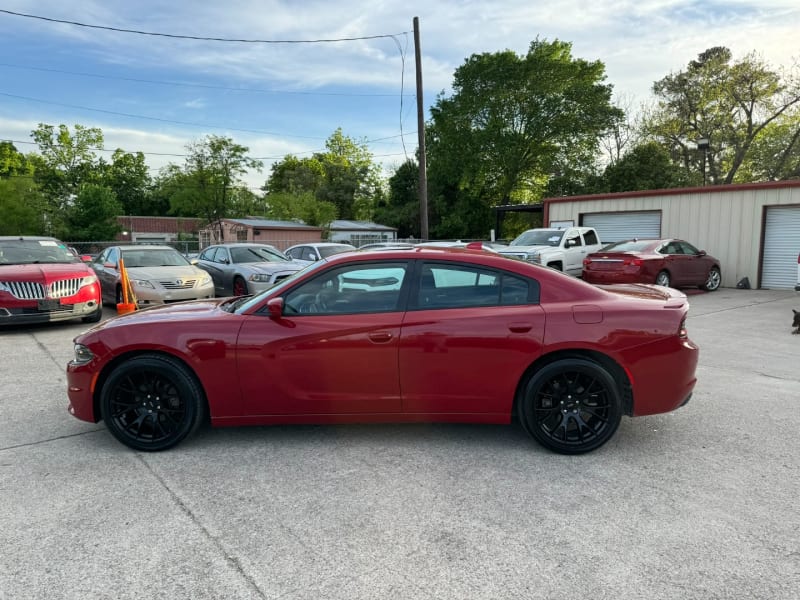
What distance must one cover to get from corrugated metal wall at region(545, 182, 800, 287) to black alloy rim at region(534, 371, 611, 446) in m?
14.9

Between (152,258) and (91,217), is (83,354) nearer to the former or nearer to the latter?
(152,258)

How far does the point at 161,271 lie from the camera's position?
34.8ft

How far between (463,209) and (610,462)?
125ft

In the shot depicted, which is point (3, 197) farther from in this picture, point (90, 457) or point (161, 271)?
point (90, 457)

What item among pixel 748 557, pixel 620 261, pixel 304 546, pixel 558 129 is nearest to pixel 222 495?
pixel 304 546

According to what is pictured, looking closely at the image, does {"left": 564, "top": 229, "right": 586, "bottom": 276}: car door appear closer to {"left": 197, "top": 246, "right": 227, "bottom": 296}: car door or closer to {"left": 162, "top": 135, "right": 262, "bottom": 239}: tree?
{"left": 197, "top": 246, "right": 227, "bottom": 296}: car door

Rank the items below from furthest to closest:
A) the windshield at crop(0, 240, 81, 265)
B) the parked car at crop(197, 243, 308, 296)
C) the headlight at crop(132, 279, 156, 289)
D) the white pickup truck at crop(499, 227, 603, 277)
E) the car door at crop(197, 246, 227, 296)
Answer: the white pickup truck at crop(499, 227, 603, 277) < the car door at crop(197, 246, 227, 296) < the parked car at crop(197, 243, 308, 296) < the headlight at crop(132, 279, 156, 289) < the windshield at crop(0, 240, 81, 265)

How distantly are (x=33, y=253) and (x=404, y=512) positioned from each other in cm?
939

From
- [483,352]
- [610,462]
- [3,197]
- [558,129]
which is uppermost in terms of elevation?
[558,129]

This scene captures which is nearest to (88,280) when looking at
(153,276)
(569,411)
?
(153,276)

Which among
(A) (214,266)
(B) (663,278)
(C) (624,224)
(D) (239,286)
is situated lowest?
(B) (663,278)

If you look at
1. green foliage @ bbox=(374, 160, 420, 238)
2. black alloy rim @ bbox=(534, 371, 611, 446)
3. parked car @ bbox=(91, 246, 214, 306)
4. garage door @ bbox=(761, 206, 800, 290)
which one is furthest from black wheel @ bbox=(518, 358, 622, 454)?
green foliage @ bbox=(374, 160, 420, 238)

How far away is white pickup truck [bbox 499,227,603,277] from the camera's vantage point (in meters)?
14.1

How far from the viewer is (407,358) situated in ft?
12.1
